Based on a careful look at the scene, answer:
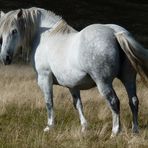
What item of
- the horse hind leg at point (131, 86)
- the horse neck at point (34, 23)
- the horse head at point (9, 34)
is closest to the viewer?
the horse hind leg at point (131, 86)

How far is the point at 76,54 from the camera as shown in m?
8.43

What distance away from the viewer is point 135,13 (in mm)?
44531

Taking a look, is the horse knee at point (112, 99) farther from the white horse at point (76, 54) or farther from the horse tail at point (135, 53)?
the horse tail at point (135, 53)

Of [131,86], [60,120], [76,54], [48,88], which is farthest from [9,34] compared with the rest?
[131,86]

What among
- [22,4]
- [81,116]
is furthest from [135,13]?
[81,116]

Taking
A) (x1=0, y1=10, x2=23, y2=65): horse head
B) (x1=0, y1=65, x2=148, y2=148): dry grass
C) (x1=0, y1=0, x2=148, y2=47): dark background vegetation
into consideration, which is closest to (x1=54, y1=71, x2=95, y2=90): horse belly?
(x1=0, y1=65, x2=148, y2=148): dry grass

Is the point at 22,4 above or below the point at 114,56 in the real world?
below

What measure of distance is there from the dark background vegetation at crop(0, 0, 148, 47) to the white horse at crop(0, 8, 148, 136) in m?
26.4

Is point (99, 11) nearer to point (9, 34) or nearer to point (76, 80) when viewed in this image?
point (9, 34)

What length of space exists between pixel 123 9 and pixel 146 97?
33893 mm

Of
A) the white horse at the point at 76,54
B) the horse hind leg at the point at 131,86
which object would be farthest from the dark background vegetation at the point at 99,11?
the horse hind leg at the point at 131,86

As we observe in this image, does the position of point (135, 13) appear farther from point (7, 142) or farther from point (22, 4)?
point (7, 142)

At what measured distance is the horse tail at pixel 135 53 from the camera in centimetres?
813

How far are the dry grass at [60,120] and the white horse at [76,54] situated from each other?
0.39m
